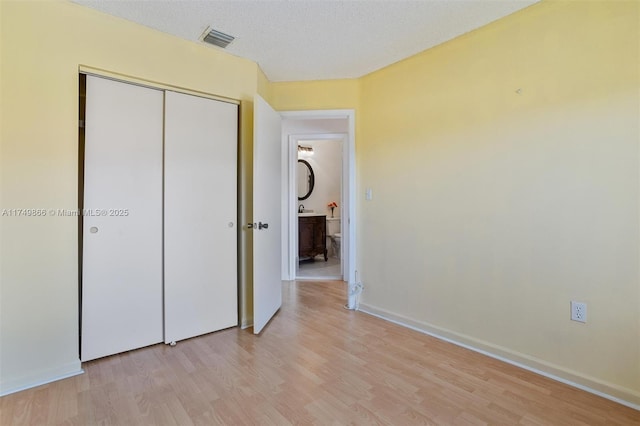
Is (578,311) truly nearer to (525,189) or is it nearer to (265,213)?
(525,189)

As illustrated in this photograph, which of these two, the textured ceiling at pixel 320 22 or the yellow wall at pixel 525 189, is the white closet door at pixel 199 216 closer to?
the textured ceiling at pixel 320 22

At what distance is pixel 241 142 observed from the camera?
2.70 m

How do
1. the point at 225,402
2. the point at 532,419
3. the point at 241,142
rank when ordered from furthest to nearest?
the point at 241,142, the point at 225,402, the point at 532,419

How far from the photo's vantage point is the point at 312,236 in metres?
5.16

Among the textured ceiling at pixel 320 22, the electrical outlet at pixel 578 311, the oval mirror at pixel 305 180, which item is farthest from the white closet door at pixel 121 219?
the oval mirror at pixel 305 180

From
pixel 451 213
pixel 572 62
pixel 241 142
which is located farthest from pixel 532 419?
pixel 241 142

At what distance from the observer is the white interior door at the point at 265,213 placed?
2479 mm

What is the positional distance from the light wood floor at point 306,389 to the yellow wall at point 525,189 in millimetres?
292

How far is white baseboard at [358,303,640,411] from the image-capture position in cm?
163

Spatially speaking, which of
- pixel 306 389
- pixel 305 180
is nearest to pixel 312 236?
pixel 305 180

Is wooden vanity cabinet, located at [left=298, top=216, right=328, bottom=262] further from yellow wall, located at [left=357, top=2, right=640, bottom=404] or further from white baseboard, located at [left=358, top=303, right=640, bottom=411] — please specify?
white baseboard, located at [left=358, top=303, right=640, bottom=411]

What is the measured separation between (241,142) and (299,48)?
35.2 inches

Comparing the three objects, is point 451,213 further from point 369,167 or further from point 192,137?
point 192,137

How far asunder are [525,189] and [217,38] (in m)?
2.38
